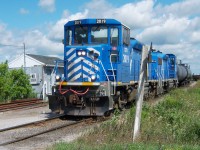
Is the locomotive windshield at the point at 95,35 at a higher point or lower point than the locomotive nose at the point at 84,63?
higher

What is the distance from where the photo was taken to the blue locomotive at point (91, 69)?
13.4 metres

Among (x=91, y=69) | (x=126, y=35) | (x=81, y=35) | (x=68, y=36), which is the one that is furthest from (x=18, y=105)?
(x=126, y=35)

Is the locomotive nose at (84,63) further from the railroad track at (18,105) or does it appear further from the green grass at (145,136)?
the railroad track at (18,105)

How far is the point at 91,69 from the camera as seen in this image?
542 inches

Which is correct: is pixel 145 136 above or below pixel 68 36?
below

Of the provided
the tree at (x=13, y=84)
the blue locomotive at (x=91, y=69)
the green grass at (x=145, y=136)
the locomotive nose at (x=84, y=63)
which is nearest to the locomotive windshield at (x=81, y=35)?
the blue locomotive at (x=91, y=69)

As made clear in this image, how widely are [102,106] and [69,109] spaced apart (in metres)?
1.30

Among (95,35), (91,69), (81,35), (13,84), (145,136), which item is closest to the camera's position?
(145,136)

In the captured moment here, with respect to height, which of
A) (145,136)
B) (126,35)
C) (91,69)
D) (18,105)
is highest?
(126,35)

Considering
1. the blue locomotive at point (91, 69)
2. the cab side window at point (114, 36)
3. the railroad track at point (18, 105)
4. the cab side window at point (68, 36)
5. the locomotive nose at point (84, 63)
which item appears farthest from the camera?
the railroad track at point (18, 105)

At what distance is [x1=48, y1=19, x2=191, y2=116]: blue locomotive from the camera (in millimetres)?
13438

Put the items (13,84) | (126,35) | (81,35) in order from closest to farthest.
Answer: (81,35) → (126,35) → (13,84)

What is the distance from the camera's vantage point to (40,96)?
2836 cm

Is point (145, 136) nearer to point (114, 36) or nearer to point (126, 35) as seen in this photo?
point (114, 36)
